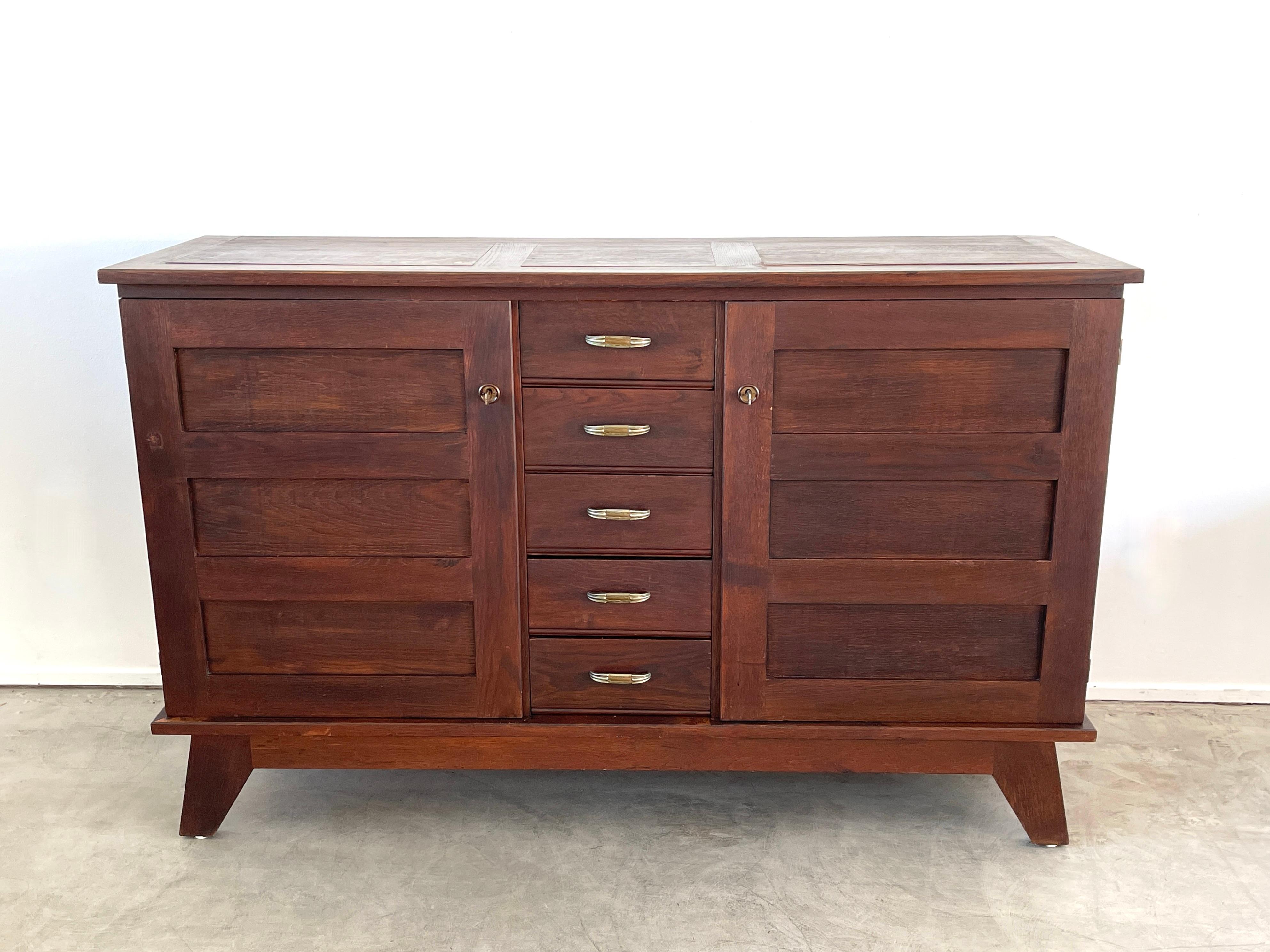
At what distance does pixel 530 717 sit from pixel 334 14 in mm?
1488

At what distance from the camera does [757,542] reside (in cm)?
193

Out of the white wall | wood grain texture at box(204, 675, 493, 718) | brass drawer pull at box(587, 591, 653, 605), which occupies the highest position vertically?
the white wall

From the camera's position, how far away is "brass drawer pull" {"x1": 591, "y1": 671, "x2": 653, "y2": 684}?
78.8 inches

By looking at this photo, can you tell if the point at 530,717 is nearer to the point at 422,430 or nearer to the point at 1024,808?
the point at 422,430

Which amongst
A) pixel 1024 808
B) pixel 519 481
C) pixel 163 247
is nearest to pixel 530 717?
pixel 519 481

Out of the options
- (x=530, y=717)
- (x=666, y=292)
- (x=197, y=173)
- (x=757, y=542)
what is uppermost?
(x=197, y=173)

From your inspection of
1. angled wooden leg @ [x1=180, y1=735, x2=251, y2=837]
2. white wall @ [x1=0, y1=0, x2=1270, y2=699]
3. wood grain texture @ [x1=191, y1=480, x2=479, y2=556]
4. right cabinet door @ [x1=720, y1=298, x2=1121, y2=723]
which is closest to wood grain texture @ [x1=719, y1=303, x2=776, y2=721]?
right cabinet door @ [x1=720, y1=298, x2=1121, y2=723]

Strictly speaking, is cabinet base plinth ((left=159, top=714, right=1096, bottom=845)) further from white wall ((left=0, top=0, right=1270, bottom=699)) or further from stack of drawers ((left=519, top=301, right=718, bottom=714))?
white wall ((left=0, top=0, right=1270, bottom=699))

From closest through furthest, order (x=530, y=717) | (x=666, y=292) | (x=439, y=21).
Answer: (x=666, y=292)
(x=530, y=717)
(x=439, y=21)

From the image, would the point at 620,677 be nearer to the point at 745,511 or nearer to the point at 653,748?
the point at 653,748

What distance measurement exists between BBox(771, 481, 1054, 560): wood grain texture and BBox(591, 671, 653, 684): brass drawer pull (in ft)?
1.10

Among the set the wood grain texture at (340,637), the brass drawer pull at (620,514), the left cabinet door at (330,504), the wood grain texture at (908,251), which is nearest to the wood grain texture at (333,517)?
the left cabinet door at (330,504)

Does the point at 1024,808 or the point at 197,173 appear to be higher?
the point at 197,173

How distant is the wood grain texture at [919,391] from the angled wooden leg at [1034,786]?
60cm
